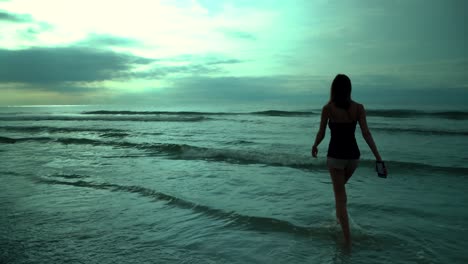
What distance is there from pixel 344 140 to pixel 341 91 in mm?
651

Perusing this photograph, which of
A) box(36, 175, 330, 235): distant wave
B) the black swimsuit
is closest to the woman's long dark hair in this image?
the black swimsuit

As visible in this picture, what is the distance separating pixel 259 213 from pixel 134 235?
88.9 inches

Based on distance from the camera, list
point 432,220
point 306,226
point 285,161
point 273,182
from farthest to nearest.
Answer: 1. point 285,161
2. point 273,182
3. point 432,220
4. point 306,226

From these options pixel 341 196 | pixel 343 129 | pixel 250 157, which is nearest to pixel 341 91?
pixel 343 129

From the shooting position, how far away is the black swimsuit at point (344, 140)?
4326 millimetres

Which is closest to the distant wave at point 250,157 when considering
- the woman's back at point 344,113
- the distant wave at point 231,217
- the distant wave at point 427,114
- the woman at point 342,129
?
the distant wave at point 231,217

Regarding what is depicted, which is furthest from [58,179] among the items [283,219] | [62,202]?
[283,219]

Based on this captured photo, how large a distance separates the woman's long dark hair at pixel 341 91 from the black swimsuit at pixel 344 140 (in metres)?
0.25

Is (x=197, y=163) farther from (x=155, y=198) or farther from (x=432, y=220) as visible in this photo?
(x=432, y=220)

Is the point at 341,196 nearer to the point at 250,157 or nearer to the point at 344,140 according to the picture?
the point at 344,140

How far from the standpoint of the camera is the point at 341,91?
4180 millimetres

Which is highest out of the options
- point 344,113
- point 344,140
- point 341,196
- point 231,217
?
point 344,113

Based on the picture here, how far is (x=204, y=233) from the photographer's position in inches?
202

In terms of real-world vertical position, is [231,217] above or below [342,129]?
below
